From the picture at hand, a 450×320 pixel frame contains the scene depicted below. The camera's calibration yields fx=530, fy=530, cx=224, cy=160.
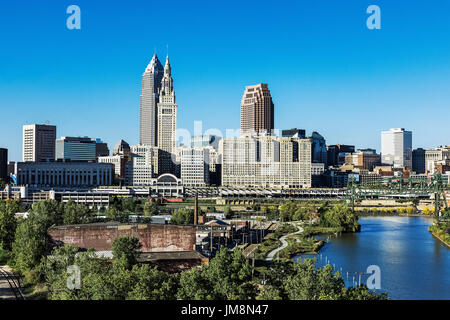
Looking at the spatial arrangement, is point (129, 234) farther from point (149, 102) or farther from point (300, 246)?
point (149, 102)

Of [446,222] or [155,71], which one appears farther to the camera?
[155,71]

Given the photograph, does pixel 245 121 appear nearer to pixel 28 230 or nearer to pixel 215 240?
pixel 215 240

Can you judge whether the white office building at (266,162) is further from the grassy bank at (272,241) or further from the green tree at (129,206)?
the grassy bank at (272,241)

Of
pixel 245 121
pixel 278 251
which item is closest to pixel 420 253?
pixel 278 251

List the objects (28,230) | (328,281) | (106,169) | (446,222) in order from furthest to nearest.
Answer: (106,169) → (446,222) → (28,230) → (328,281)

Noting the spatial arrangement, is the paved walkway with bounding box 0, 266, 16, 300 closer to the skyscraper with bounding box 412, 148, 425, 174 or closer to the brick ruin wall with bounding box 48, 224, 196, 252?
the brick ruin wall with bounding box 48, 224, 196, 252

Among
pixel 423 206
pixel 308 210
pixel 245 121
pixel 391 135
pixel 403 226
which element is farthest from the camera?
pixel 391 135

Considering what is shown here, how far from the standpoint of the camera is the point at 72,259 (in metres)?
22.1

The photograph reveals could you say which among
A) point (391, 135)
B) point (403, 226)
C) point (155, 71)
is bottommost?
A: point (403, 226)

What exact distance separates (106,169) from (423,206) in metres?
52.6

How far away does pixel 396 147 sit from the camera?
159000mm

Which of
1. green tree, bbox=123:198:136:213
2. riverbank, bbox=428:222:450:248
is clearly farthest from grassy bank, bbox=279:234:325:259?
green tree, bbox=123:198:136:213

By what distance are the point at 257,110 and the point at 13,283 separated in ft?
375

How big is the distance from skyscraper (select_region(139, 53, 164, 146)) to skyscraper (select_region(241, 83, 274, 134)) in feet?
74.2
